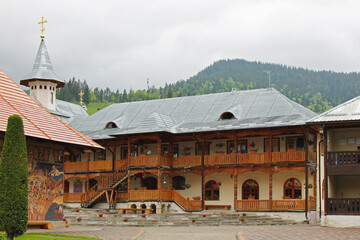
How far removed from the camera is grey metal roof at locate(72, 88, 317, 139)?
34.4 m

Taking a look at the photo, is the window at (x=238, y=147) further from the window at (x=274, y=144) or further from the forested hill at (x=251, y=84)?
the forested hill at (x=251, y=84)

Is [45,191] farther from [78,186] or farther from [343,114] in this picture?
[78,186]

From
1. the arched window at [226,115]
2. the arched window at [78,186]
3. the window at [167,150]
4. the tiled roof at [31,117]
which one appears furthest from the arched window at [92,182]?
the tiled roof at [31,117]

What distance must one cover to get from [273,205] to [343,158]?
730 centimetres

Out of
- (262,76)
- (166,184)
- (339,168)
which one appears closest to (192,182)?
(166,184)

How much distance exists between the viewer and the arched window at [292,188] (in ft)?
110

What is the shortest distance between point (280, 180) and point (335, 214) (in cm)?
891

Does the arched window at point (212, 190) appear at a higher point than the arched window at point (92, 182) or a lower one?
lower

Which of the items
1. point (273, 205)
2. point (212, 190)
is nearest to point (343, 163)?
point (273, 205)

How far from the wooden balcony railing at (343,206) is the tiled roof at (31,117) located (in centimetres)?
1120

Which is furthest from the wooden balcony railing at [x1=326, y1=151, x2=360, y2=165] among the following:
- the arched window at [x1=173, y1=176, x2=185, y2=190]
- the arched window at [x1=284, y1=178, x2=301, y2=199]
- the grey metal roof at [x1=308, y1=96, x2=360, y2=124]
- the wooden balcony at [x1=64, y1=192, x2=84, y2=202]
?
the wooden balcony at [x1=64, y1=192, x2=84, y2=202]

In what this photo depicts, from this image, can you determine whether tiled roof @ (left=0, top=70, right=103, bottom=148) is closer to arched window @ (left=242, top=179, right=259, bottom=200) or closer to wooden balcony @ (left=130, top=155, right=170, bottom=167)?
wooden balcony @ (left=130, top=155, right=170, bottom=167)

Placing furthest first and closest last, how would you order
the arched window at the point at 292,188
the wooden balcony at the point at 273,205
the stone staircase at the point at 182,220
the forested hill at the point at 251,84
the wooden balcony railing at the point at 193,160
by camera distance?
the forested hill at the point at 251,84
the arched window at the point at 292,188
the wooden balcony railing at the point at 193,160
the wooden balcony at the point at 273,205
the stone staircase at the point at 182,220

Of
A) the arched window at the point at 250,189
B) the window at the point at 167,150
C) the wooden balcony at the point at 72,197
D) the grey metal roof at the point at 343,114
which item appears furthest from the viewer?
the wooden balcony at the point at 72,197
